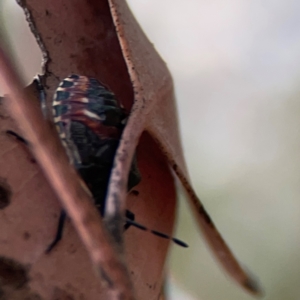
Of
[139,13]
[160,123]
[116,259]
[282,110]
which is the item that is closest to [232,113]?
[282,110]

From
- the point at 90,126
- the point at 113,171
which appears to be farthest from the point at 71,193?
the point at 90,126

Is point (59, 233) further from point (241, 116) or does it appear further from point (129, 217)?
point (241, 116)

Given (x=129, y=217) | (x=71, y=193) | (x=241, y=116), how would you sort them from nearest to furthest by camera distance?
(x=71, y=193) < (x=129, y=217) < (x=241, y=116)

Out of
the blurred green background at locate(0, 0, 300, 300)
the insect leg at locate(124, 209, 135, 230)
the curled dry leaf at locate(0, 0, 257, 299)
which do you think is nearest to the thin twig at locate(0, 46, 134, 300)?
the curled dry leaf at locate(0, 0, 257, 299)

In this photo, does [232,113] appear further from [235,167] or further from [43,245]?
[43,245]

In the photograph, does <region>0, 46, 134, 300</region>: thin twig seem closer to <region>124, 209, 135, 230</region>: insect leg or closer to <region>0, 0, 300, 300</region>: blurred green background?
<region>124, 209, 135, 230</region>: insect leg

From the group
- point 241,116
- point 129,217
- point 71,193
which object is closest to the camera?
point 71,193
